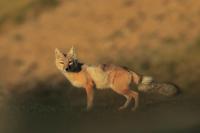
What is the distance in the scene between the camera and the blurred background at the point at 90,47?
11.6 m

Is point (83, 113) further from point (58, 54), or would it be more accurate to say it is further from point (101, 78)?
point (58, 54)

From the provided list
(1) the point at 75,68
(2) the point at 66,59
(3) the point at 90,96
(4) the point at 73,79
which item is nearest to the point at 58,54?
(2) the point at 66,59

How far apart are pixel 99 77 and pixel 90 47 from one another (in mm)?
1118

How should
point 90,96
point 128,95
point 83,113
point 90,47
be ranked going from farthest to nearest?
point 90,47, point 90,96, point 128,95, point 83,113

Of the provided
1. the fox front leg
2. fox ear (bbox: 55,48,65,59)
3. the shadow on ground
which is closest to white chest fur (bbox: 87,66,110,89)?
the fox front leg

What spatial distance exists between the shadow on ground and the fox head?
28.3 inches

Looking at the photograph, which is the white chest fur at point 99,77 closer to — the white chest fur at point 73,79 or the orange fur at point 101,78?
the orange fur at point 101,78

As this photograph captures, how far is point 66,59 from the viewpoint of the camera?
446 inches

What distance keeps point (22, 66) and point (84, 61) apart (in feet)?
4.35

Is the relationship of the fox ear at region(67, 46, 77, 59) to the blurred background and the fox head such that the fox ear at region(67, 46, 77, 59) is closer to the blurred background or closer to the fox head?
the fox head

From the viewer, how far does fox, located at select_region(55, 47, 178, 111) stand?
11.4 meters

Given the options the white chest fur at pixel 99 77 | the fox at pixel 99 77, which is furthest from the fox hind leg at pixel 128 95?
the white chest fur at pixel 99 77

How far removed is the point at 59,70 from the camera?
12133 mm

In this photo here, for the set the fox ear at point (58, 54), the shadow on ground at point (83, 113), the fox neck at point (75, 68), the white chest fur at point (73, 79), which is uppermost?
the fox ear at point (58, 54)
